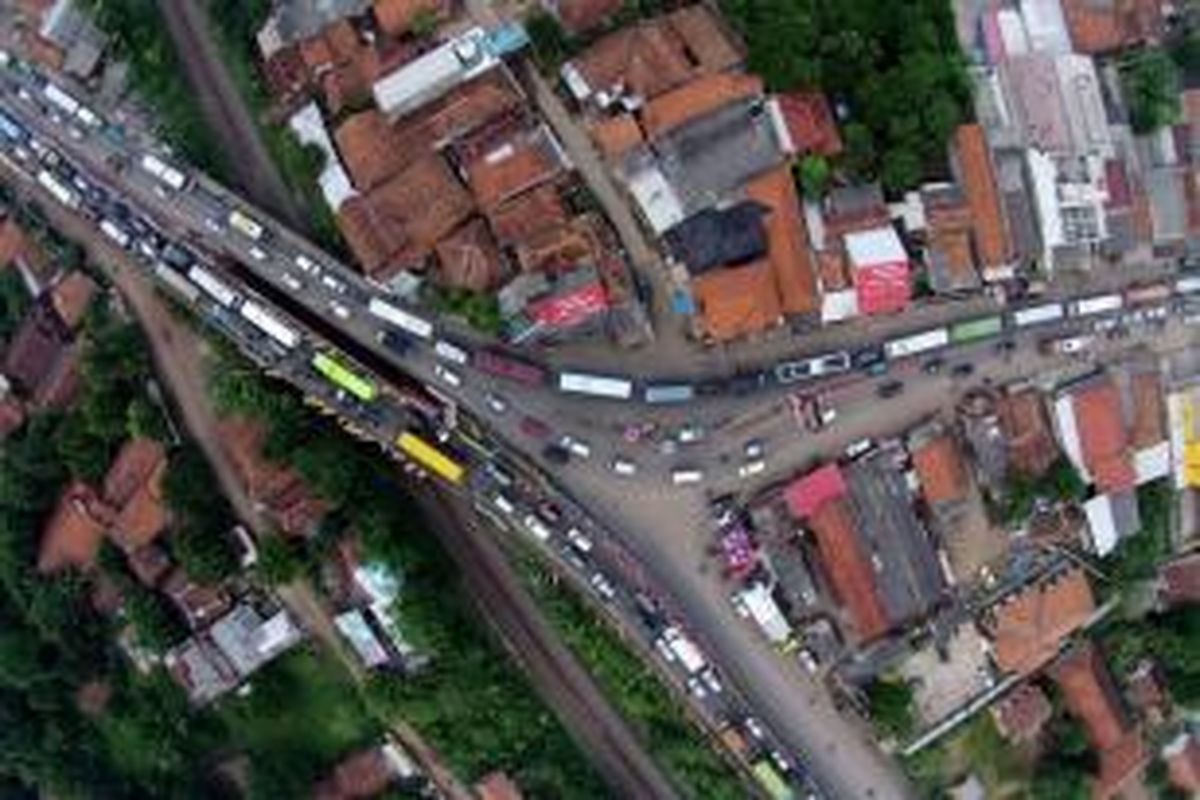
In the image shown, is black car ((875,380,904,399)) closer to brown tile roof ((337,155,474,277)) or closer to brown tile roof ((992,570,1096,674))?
brown tile roof ((992,570,1096,674))

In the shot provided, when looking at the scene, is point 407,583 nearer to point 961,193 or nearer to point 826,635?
point 826,635

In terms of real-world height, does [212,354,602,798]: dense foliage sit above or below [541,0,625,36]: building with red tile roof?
below

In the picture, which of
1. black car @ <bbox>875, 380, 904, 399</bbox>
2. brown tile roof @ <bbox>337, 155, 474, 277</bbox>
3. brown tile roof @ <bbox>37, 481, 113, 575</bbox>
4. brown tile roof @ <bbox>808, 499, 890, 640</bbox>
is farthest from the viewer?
brown tile roof @ <bbox>37, 481, 113, 575</bbox>

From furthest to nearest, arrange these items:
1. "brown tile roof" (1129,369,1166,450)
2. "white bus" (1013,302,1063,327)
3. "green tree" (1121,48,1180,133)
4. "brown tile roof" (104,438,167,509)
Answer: "brown tile roof" (104,438,167,509) < "green tree" (1121,48,1180,133) < "brown tile roof" (1129,369,1166,450) < "white bus" (1013,302,1063,327)

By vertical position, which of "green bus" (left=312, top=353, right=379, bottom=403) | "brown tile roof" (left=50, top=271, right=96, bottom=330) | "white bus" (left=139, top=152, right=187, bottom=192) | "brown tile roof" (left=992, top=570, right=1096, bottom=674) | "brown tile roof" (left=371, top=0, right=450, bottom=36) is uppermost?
"brown tile roof" (left=371, top=0, right=450, bottom=36)

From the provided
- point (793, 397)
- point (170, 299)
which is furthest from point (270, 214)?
point (793, 397)

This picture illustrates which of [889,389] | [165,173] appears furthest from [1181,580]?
[165,173]

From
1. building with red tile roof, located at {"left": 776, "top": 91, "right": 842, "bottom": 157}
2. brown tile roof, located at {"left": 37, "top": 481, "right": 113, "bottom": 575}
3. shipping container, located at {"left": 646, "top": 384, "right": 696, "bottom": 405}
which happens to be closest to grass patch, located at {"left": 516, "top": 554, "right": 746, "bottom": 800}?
shipping container, located at {"left": 646, "top": 384, "right": 696, "bottom": 405}
